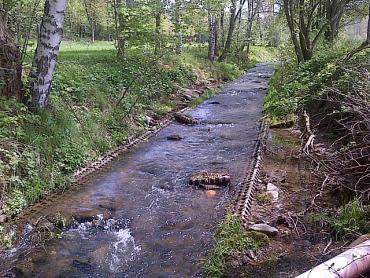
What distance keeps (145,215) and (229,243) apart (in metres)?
1.48

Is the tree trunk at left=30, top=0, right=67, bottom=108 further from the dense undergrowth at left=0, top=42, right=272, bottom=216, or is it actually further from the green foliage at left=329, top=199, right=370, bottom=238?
the green foliage at left=329, top=199, right=370, bottom=238

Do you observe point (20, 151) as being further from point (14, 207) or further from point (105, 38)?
point (105, 38)

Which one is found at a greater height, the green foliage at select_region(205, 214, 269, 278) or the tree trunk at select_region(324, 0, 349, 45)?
the tree trunk at select_region(324, 0, 349, 45)

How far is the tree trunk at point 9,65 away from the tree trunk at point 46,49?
255mm

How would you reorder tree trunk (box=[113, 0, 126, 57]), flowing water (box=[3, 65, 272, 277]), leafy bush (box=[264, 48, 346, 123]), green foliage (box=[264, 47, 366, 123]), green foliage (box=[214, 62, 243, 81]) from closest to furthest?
flowing water (box=[3, 65, 272, 277]) < green foliage (box=[264, 47, 366, 123]) < leafy bush (box=[264, 48, 346, 123]) < tree trunk (box=[113, 0, 126, 57]) < green foliage (box=[214, 62, 243, 81])

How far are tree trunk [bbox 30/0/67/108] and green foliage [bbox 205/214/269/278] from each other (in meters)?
4.10

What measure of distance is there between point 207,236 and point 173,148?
3.99 metres

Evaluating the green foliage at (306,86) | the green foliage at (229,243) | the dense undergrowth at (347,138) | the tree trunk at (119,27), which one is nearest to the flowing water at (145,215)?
the green foliage at (229,243)

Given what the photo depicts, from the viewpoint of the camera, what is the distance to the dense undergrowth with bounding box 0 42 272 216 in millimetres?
6027

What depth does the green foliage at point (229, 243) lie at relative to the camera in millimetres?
4305

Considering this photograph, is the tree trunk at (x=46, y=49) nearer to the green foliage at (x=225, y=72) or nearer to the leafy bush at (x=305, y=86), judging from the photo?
the leafy bush at (x=305, y=86)

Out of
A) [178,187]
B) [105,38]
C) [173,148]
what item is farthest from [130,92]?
[105,38]

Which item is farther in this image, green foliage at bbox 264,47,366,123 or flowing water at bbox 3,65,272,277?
green foliage at bbox 264,47,366,123

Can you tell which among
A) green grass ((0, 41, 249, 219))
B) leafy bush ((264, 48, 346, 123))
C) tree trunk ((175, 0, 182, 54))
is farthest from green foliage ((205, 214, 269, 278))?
tree trunk ((175, 0, 182, 54))
